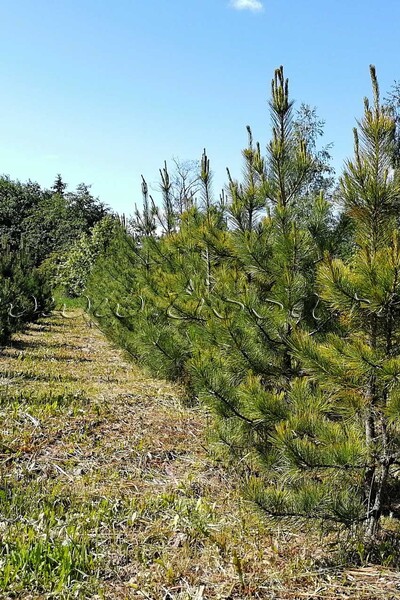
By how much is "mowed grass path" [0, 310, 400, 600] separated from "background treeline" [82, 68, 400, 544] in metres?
0.31

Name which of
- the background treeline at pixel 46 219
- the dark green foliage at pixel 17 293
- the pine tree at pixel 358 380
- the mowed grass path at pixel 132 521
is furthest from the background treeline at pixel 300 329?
the background treeline at pixel 46 219

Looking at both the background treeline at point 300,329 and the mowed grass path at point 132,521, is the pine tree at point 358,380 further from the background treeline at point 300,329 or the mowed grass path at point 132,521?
the mowed grass path at point 132,521

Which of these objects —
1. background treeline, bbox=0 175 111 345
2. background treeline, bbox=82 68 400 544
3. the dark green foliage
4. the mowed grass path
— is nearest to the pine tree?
background treeline, bbox=82 68 400 544

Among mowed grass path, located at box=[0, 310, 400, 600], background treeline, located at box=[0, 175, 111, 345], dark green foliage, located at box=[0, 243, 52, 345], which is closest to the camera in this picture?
mowed grass path, located at box=[0, 310, 400, 600]

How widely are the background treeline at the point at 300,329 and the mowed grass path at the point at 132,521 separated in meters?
0.31

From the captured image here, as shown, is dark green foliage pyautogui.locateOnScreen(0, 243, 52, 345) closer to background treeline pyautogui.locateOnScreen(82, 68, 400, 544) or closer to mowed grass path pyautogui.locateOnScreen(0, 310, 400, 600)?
mowed grass path pyautogui.locateOnScreen(0, 310, 400, 600)

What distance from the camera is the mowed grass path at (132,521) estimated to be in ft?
8.39

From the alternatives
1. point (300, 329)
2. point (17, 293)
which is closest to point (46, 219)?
point (17, 293)

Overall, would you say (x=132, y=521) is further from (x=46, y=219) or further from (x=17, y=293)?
(x=46, y=219)

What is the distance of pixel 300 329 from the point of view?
3500 millimetres

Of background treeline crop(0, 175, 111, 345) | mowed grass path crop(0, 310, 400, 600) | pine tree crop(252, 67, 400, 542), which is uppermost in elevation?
background treeline crop(0, 175, 111, 345)

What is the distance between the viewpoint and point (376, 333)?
283cm

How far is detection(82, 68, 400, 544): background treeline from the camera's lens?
2.65 meters

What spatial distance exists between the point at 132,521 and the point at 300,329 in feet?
5.08
